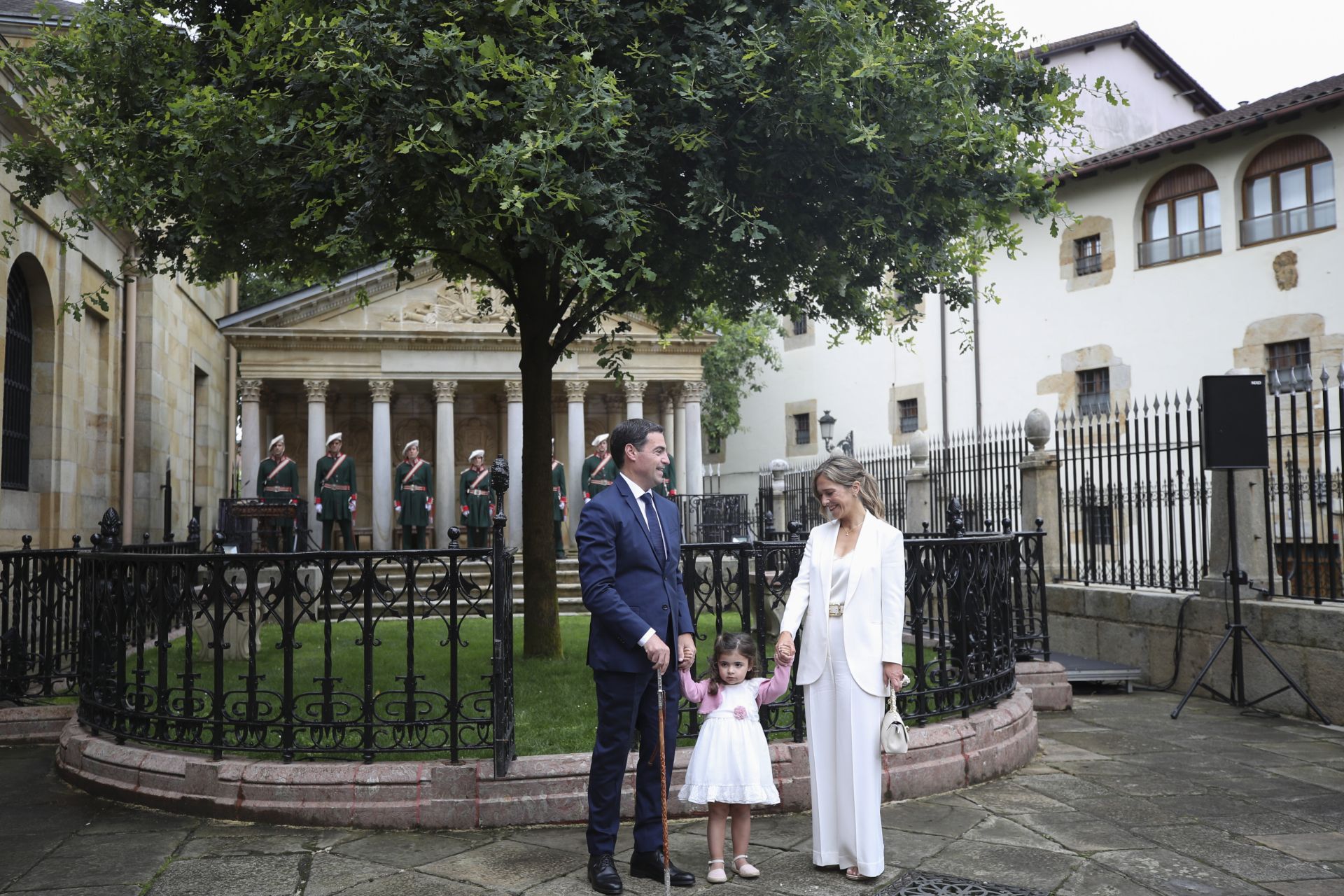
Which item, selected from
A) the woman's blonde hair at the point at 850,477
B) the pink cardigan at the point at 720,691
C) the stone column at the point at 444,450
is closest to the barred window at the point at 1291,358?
the stone column at the point at 444,450

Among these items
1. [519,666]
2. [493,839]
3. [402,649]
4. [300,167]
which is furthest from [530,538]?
[493,839]

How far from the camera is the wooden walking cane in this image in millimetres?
4410

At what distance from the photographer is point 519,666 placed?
29.7 feet

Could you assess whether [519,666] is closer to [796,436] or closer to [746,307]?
[746,307]

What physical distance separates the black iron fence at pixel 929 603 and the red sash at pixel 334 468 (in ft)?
43.7

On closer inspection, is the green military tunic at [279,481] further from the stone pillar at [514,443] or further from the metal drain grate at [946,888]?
the metal drain grate at [946,888]

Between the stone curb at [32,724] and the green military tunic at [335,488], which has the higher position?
the green military tunic at [335,488]

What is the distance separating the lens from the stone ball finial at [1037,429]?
38.4 feet

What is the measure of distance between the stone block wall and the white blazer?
538 cm

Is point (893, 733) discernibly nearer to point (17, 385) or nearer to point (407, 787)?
point (407, 787)

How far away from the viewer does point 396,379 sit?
2559cm

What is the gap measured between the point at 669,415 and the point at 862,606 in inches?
1002

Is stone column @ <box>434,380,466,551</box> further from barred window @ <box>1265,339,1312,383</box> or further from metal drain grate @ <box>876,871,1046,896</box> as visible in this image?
metal drain grate @ <box>876,871,1046,896</box>

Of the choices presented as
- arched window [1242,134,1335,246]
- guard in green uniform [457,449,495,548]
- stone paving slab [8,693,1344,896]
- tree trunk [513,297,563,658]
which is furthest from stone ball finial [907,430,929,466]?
arched window [1242,134,1335,246]
